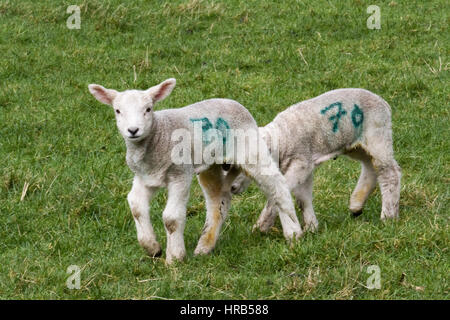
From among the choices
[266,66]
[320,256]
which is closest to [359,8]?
[266,66]

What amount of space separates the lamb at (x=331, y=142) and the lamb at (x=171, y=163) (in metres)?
0.31

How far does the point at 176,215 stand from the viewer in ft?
21.4

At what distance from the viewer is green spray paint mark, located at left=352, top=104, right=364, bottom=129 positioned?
300 inches

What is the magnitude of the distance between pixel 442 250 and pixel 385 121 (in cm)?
165

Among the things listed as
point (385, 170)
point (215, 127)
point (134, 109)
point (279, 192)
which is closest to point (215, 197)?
point (279, 192)

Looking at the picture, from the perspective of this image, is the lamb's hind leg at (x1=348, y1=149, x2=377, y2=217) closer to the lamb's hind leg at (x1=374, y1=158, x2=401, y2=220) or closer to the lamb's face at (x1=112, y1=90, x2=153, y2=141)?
the lamb's hind leg at (x1=374, y1=158, x2=401, y2=220)

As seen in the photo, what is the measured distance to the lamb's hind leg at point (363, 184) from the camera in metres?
7.80

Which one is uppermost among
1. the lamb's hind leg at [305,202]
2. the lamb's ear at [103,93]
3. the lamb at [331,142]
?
the lamb's ear at [103,93]

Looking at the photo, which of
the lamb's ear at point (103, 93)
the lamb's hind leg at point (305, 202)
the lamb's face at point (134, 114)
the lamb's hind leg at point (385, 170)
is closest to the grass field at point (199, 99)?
the lamb's hind leg at point (305, 202)

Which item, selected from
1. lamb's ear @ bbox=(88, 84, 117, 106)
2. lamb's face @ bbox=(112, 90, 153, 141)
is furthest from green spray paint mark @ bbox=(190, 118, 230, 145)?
lamb's ear @ bbox=(88, 84, 117, 106)

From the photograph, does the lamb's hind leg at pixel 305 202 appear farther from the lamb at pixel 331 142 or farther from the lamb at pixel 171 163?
the lamb at pixel 171 163

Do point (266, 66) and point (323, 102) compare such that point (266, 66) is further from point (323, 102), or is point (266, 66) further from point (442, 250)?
point (442, 250)

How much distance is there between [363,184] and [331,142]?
1.96 feet

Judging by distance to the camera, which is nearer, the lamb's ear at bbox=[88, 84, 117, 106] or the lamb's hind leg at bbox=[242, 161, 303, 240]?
the lamb's ear at bbox=[88, 84, 117, 106]
